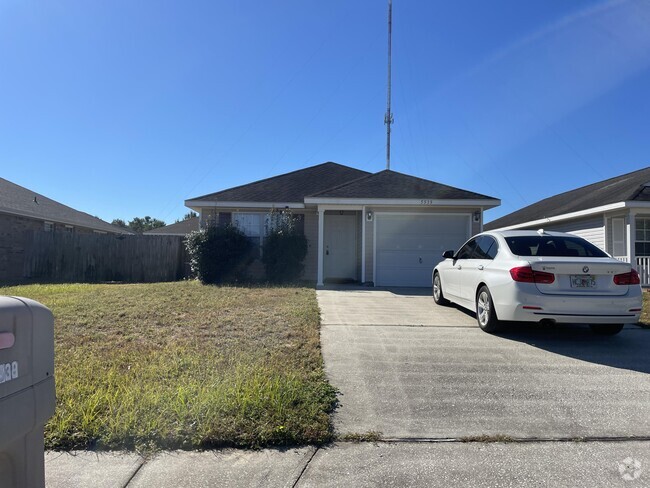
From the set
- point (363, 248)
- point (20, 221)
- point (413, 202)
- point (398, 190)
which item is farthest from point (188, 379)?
point (20, 221)

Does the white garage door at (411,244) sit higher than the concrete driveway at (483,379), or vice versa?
the white garage door at (411,244)

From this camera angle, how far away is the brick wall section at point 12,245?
54.0 feet

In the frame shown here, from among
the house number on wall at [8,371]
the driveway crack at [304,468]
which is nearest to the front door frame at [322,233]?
the driveway crack at [304,468]

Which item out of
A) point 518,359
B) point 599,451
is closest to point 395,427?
point 599,451

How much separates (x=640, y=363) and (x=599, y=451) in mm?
2602

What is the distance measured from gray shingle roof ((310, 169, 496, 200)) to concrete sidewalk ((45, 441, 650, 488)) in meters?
9.92

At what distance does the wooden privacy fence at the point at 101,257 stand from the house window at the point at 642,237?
15.2 meters

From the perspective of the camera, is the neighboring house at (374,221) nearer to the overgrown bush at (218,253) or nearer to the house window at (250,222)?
the house window at (250,222)

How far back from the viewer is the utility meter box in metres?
1.83

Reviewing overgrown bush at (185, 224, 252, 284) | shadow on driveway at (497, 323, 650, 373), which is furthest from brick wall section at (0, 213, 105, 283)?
shadow on driveway at (497, 323, 650, 373)

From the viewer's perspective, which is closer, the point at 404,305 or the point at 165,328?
the point at 165,328

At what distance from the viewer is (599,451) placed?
3.21 meters

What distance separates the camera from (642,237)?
14125mm

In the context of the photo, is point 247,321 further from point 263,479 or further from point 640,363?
point 640,363
